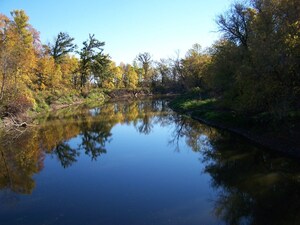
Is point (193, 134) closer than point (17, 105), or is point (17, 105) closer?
point (193, 134)

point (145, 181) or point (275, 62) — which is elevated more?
point (275, 62)

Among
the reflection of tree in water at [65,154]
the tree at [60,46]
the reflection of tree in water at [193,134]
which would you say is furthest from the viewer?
the tree at [60,46]

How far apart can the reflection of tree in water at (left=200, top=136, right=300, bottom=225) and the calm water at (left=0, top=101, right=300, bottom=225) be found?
0.13 feet

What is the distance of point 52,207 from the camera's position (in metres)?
14.0

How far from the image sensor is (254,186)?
51.3 feet

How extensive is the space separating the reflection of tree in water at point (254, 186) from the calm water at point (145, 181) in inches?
1.6

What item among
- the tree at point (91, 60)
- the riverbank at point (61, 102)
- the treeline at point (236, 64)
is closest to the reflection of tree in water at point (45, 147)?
the riverbank at point (61, 102)

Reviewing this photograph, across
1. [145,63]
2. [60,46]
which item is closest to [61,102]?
[60,46]

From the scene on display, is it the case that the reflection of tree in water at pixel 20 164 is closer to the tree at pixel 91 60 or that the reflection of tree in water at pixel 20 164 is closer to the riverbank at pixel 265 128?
the riverbank at pixel 265 128

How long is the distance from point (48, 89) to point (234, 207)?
57181 mm

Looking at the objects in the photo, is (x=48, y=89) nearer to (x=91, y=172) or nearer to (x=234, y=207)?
(x=91, y=172)

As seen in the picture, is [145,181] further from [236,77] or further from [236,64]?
[236,64]

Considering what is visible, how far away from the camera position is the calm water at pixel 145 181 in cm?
1286

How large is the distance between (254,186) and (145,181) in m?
5.63
